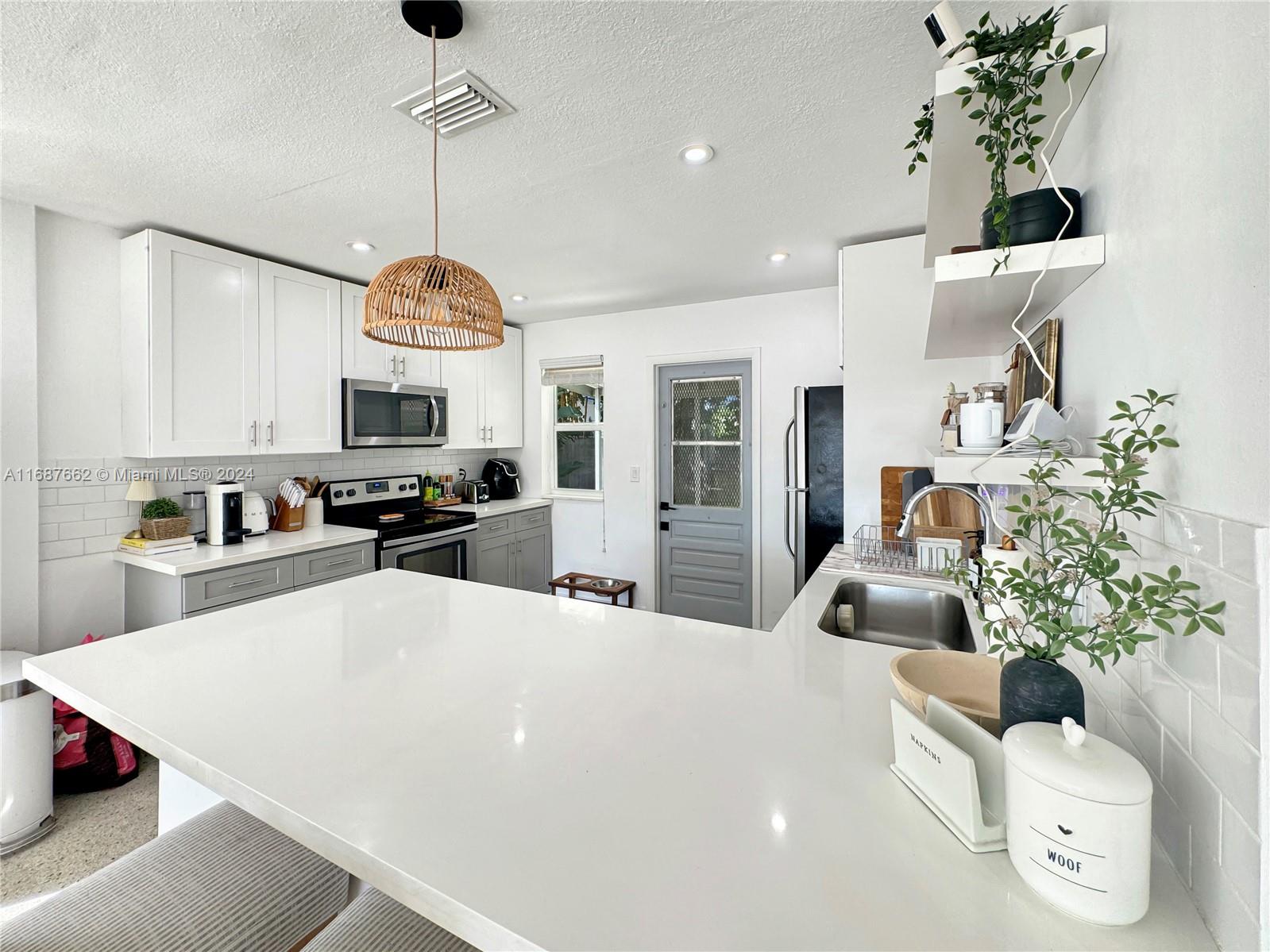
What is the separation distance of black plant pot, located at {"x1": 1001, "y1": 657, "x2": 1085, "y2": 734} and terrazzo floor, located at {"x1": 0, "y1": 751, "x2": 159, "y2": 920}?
259cm

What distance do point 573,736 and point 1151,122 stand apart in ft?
3.88

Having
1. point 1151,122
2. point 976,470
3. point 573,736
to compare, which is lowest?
point 573,736

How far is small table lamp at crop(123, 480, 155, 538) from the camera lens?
8.57 feet

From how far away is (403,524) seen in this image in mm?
3309

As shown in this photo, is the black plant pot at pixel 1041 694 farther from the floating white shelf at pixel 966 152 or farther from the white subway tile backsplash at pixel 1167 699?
the floating white shelf at pixel 966 152

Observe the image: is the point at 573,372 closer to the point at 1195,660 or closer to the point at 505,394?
the point at 505,394

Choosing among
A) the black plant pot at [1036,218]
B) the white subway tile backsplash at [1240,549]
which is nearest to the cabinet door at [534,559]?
the black plant pot at [1036,218]

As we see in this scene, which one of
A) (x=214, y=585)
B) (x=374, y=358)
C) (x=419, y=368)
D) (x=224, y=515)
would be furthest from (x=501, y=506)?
(x=214, y=585)

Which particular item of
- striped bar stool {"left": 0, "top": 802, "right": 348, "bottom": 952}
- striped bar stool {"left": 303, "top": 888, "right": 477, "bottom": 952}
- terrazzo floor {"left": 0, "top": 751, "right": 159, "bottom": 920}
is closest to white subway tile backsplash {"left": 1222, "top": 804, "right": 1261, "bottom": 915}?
striped bar stool {"left": 303, "top": 888, "right": 477, "bottom": 952}

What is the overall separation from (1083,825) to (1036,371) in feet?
3.60

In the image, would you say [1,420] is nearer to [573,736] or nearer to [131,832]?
[131,832]

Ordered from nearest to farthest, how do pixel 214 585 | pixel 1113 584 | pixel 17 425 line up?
pixel 1113 584 → pixel 17 425 → pixel 214 585

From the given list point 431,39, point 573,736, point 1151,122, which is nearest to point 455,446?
point 431,39

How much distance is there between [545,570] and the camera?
4.52 m
